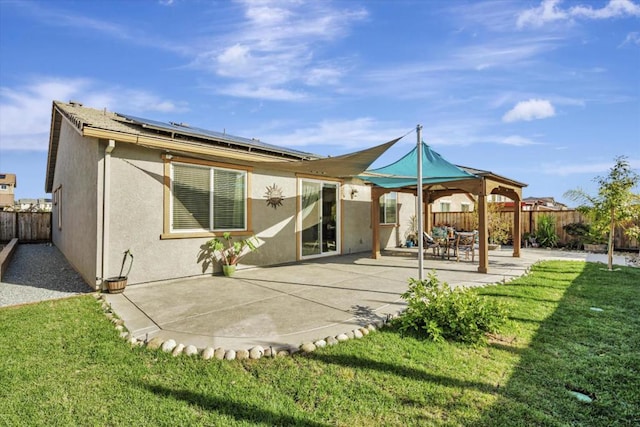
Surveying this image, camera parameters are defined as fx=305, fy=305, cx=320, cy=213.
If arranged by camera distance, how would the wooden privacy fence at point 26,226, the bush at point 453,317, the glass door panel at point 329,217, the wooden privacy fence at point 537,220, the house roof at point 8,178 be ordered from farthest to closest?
the house roof at point 8,178, the wooden privacy fence at point 26,226, the wooden privacy fence at point 537,220, the glass door panel at point 329,217, the bush at point 453,317

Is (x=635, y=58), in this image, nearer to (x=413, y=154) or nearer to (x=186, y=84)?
(x=413, y=154)

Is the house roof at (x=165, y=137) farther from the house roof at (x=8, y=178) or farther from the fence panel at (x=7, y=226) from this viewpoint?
the house roof at (x=8, y=178)

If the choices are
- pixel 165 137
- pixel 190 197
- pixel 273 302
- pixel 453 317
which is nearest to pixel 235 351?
pixel 273 302

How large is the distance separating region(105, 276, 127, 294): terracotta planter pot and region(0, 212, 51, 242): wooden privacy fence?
16.0 metres

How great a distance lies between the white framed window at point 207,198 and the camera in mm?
7117

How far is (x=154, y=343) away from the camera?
3627mm

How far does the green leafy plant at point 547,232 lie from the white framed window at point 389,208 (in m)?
7.38

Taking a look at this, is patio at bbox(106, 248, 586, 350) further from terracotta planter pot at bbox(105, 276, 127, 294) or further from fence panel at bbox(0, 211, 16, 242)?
fence panel at bbox(0, 211, 16, 242)

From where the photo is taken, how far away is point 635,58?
792cm

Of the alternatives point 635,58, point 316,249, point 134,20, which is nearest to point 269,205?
point 316,249

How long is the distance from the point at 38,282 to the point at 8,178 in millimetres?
46451

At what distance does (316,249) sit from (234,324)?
6382mm

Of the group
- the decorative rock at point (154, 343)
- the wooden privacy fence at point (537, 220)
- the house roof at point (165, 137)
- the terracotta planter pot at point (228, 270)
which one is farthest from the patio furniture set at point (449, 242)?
the decorative rock at point (154, 343)

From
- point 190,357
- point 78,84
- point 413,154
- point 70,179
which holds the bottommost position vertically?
point 190,357
